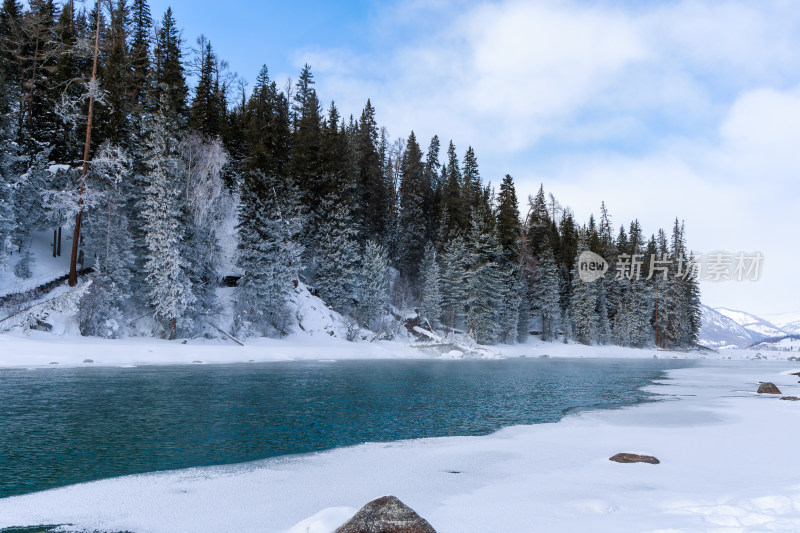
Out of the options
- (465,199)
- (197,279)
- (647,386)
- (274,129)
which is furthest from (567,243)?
(197,279)

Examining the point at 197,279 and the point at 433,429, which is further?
the point at 197,279

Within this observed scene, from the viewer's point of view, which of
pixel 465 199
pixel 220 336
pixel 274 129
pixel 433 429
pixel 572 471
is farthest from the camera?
pixel 465 199

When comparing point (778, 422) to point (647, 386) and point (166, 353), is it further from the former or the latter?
point (166, 353)

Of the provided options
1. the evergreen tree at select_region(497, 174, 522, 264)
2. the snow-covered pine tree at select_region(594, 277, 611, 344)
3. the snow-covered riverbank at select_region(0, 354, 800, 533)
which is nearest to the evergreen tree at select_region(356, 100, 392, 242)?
the evergreen tree at select_region(497, 174, 522, 264)

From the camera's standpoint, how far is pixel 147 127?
35500mm

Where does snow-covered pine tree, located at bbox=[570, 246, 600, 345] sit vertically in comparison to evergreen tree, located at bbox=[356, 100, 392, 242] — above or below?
below

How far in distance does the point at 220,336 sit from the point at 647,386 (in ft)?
100

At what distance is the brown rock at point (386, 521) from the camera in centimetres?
518

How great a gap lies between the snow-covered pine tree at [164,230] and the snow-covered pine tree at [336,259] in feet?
52.7

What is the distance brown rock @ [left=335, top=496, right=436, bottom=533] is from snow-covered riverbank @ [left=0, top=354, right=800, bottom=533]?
56 cm

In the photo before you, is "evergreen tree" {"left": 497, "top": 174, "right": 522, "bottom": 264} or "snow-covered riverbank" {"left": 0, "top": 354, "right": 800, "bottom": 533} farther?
"evergreen tree" {"left": 497, "top": 174, "right": 522, "bottom": 264}

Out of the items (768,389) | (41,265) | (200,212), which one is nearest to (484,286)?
(200,212)

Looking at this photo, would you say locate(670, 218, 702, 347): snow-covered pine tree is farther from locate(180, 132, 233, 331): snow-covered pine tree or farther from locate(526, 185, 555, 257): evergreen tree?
locate(180, 132, 233, 331): snow-covered pine tree

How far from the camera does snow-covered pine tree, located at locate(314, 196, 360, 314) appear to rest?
4828cm
